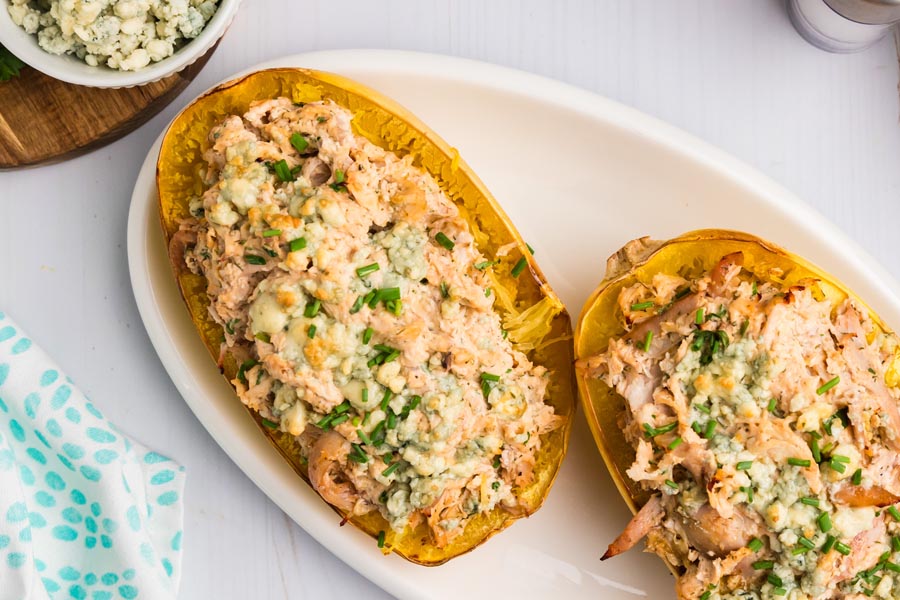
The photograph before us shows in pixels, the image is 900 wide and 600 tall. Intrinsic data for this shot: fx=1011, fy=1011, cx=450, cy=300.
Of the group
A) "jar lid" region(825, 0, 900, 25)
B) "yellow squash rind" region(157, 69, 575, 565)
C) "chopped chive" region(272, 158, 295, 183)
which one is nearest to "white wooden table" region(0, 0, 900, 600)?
"jar lid" region(825, 0, 900, 25)

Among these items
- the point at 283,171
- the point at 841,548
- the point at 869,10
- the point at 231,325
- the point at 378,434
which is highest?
the point at 869,10

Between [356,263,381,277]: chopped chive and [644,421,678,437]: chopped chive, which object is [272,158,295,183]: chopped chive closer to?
[356,263,381,277]: chopped chive

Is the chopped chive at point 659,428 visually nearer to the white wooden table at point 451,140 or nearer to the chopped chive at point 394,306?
the chopped chive at point 394,306

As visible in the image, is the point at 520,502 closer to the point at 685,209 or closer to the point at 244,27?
the point at 685,209

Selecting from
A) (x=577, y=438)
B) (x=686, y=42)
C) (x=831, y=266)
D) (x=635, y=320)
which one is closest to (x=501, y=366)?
(x=635, y=320)

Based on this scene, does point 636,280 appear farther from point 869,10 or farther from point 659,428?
point 869,10

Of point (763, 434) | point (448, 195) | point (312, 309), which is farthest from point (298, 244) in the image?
point (763, 434)

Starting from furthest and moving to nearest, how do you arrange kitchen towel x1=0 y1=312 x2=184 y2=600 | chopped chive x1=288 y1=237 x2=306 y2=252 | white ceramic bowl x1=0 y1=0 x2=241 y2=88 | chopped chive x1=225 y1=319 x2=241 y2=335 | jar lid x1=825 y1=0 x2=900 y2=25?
1. kitchen towel x1=0 y1=312 x2=184 y2=600
2. jar lid x1=825 y1=0 x2=900 y2=25
3. white ceramic bowl x1=0 y1=0 x2=241 y2=88
4. chopped chive x1=225 y1=319 x2=241 y2=335
5. chopped chive x1=288 y1=237 x2=306 y2=252
